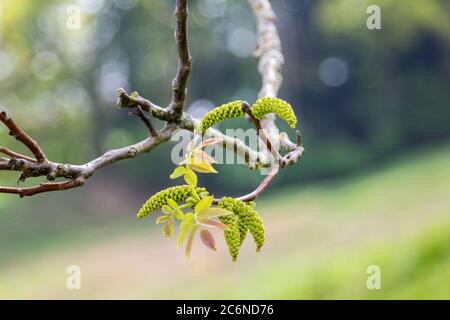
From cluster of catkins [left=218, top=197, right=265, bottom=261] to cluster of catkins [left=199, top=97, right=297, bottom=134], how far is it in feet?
0.31

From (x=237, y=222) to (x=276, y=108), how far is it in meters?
0.14

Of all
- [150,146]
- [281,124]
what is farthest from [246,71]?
[150,146]

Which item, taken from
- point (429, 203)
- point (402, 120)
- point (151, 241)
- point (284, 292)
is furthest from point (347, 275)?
point (402, 120)

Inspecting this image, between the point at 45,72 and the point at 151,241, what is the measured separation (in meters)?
2.73

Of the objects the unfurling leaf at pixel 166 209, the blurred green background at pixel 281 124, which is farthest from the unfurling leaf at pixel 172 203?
the blurred green background at pixel 281 124

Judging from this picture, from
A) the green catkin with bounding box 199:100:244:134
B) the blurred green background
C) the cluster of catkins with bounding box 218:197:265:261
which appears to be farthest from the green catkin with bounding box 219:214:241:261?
the blurred green background

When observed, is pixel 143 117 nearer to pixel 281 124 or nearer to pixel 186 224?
pixel 186 224

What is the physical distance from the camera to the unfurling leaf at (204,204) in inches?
25.7

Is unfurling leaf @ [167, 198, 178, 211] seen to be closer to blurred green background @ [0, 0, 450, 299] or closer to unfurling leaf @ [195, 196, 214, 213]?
unfurling leaf @ [195, 196, 214, 213]

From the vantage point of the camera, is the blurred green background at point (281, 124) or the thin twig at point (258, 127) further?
the blurred green background at point (281, 124)

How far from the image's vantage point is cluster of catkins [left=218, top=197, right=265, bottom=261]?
67cm

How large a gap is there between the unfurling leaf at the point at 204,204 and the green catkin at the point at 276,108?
125 mm

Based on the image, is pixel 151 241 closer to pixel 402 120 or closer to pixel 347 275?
pixel 347 275

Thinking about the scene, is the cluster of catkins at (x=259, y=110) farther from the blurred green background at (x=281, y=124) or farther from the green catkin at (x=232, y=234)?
the blurred green background at (x=281, y=124)
